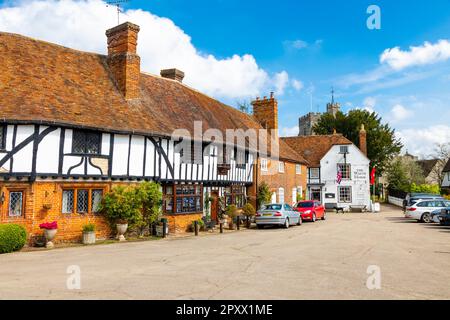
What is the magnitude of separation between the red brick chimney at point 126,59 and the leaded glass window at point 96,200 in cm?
534

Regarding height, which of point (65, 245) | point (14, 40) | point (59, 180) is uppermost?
point (14, 40)

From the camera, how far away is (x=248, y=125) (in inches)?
1249

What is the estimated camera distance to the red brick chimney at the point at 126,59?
18.9 metres

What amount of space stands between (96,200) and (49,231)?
257cm

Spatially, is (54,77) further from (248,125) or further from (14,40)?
(248,125)

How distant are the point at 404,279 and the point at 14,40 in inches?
695

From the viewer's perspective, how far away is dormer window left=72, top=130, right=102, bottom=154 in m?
15.0

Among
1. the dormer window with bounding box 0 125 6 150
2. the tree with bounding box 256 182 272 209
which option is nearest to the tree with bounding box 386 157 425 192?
the tree with bounding box 256 182 272 209

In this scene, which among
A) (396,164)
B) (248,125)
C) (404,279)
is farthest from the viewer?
(396,164)

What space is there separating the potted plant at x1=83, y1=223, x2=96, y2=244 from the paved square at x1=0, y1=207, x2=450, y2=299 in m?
1.02

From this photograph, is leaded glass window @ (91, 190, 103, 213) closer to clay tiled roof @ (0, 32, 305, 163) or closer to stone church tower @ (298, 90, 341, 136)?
clay tiled roof @ (0, 32, 305, 163)

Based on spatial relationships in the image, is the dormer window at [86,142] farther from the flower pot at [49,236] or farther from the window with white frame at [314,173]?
the window with white frame at [314,173]

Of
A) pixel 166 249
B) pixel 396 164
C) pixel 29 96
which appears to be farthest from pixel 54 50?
pixel 396 164

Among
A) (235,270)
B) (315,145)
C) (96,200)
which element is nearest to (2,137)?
(96,200)
